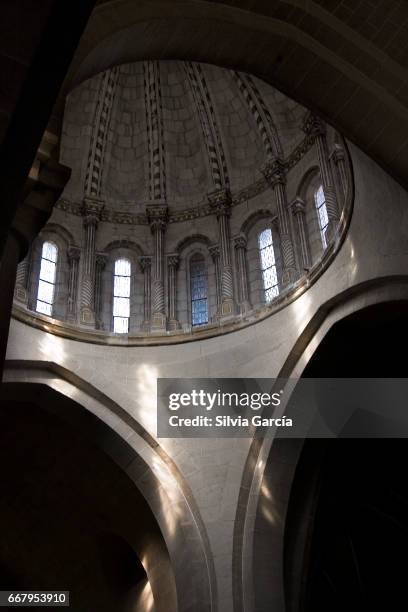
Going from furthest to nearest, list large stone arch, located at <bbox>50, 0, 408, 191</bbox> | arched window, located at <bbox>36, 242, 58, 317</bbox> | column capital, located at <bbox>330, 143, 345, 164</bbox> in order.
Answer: arched window, located at <bbox>36, 242, 58, 317</bbox> < column capital, located at <bbox>330, 143, 345, 164</bbox> < large stone arch, located at <bbox>50, 0, 408, 191</bbox>

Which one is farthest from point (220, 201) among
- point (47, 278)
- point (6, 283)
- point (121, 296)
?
point (6, 283)

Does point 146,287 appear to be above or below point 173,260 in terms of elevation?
below

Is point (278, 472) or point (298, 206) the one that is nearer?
point (278, 472)

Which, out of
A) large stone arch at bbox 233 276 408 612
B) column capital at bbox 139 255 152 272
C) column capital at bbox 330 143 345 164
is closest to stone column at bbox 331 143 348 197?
column capital at bbox 330 143 345 164

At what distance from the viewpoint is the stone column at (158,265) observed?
15484 mm

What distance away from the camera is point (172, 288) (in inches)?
637

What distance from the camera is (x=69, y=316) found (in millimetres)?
15297

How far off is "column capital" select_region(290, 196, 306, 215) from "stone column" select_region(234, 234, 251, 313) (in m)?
1.39

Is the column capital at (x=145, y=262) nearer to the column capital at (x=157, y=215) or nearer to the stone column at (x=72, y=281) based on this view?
the column capital at (x=157, y=215)

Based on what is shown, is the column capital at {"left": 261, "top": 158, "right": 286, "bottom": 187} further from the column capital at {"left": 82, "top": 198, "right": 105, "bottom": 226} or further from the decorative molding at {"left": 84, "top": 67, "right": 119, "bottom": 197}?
the decorative molding at {"left": 84, "top": 67, "right": 119, "bottom": 197}

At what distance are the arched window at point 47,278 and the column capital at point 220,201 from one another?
364cm

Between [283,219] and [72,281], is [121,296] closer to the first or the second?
[72,281]

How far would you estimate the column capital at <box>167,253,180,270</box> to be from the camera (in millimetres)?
16531

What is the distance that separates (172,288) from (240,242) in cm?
180
